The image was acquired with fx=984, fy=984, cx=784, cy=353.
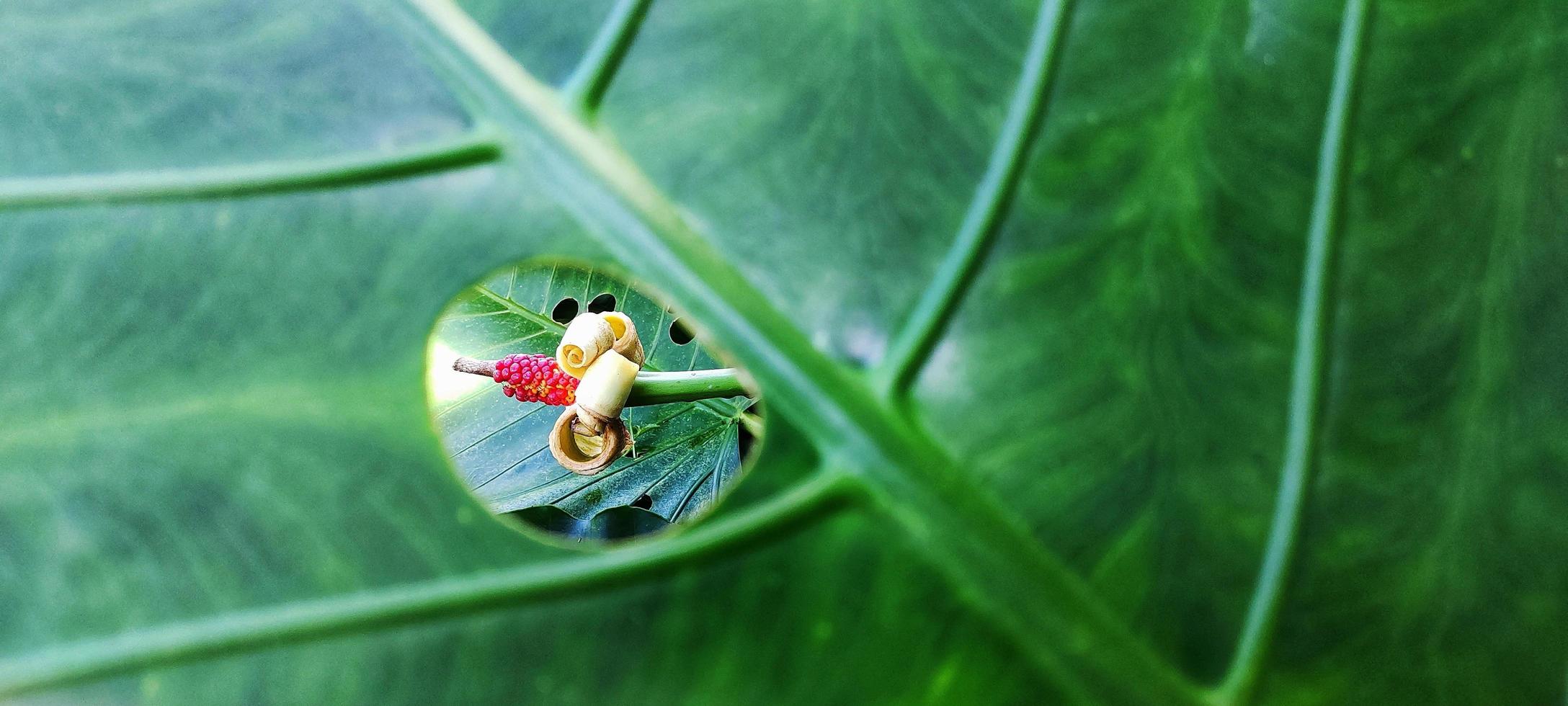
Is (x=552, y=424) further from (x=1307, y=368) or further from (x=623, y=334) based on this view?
(x=1307, y=368)

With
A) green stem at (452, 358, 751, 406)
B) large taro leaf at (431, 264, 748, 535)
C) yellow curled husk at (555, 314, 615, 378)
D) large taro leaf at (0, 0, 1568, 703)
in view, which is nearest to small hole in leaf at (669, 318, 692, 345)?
large taro leaf at (431, 264, 748, 535)

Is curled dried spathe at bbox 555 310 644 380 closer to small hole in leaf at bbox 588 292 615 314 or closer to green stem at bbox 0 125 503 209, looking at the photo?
small hole in leaf at bbox 588 292 615 314

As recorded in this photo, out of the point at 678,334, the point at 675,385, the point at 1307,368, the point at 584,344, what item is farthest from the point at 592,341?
the point at 1307,368

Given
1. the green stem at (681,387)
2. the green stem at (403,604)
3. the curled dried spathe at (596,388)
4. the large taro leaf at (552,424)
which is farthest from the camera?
the large taro leaf at (552,424)

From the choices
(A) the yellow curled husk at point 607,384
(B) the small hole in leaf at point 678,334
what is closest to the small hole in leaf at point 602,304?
(B) the small hole in leaf at point 678,334

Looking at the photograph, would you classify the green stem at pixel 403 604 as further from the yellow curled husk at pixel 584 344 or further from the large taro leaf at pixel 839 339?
the yellow curled husk at pixel 584 344

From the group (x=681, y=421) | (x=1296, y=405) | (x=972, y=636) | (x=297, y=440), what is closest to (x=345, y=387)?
(x=297, y=440)

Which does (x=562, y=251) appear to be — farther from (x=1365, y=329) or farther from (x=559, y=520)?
(x=559, y=520)
